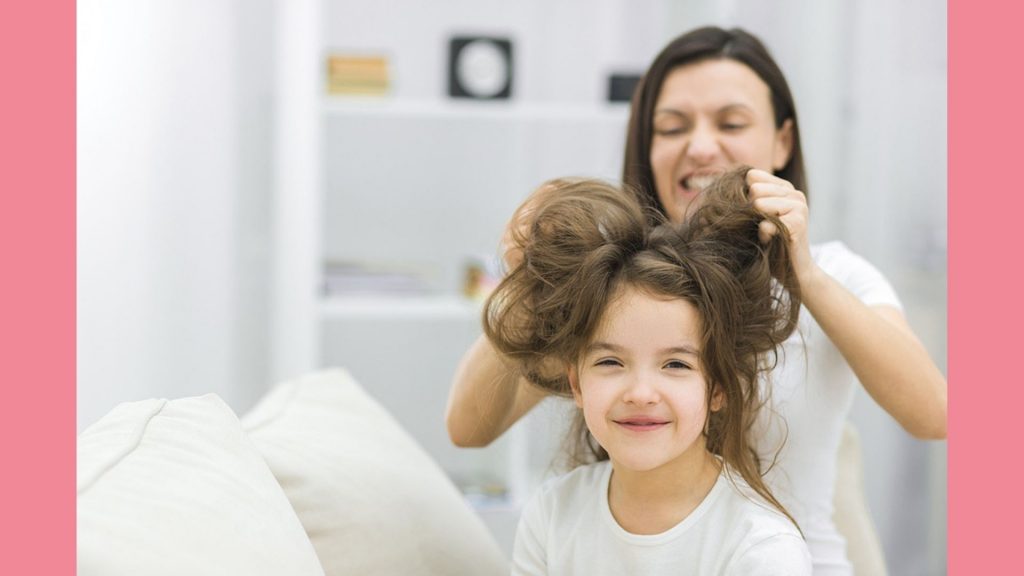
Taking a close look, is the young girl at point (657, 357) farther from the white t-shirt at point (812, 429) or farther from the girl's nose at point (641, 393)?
the white t-shirt at point (812, 429)

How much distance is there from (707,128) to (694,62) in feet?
0.38

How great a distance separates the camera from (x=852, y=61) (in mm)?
3307

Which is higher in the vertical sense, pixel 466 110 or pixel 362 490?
pixel 466 110

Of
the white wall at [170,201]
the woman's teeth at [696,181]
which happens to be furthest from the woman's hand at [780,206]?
the white wall at [170,201]

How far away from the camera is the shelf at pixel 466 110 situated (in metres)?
3.38

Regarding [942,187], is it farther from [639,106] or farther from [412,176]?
[412,176]

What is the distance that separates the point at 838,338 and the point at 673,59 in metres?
0.59

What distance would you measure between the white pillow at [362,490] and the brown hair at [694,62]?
54cm

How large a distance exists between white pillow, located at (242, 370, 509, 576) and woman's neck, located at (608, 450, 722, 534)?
306 millimetres

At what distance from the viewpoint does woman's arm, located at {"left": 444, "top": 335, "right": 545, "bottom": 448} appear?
1.63m

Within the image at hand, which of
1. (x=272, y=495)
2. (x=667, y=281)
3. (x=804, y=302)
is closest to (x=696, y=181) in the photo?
(x=804, y=302)

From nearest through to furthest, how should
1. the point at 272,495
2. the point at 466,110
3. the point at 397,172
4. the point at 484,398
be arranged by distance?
the point at 272,495
the point at 484,398
the point at 466,110
the point at 397,172

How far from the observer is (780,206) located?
4.39 feet

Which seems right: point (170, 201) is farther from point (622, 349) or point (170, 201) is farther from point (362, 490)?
point (622, 349)
